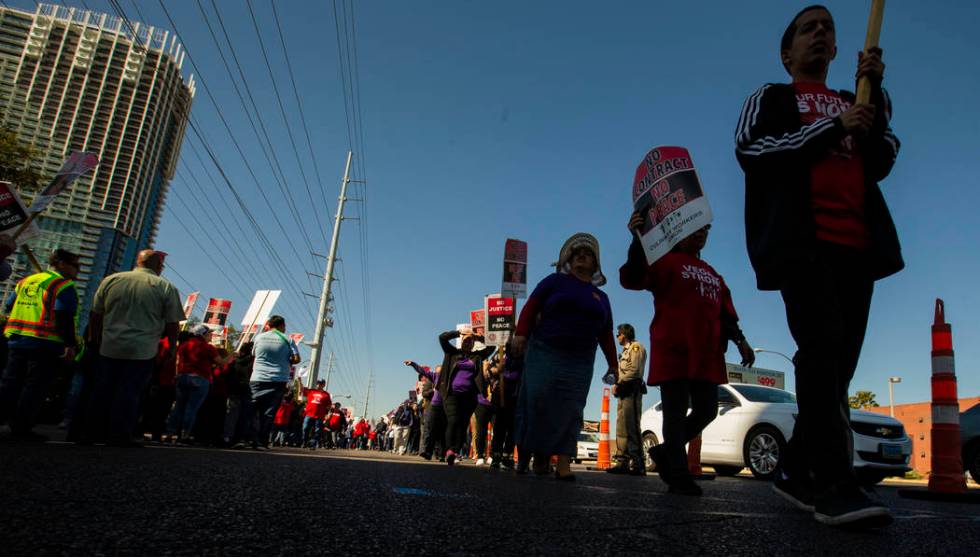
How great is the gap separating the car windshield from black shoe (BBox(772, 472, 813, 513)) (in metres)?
8.04

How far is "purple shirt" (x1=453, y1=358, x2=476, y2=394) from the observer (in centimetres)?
809

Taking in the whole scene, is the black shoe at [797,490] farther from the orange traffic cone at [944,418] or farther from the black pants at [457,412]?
the black pants at [457,412]

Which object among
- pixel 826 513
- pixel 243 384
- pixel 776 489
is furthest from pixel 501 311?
pixel 826 513

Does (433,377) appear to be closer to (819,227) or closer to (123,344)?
(123,344)

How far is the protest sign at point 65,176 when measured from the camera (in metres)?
7.07

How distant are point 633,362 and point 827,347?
6.56 metres

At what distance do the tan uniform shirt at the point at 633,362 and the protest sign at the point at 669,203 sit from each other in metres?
5.01

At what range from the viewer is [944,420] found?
4.92 metres

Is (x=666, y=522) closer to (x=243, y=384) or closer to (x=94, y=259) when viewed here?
(x=243, y=384)

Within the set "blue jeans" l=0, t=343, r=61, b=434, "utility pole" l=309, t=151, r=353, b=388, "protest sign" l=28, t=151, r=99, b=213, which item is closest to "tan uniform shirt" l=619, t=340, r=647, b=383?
"blue jeans" l=0, t=343, r=61, b=434

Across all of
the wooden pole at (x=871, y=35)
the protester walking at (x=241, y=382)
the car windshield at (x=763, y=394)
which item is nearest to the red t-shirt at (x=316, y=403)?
the protester walking at (x=241, y=382)

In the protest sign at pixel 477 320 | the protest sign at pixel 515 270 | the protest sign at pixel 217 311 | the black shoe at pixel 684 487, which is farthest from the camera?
the protest sign at pixel 217 311

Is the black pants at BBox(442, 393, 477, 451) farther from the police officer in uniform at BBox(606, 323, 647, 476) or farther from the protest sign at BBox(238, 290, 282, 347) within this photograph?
the protest sign at BBox(238, 290, 282, 347)

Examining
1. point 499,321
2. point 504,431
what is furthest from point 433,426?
point 499,321
